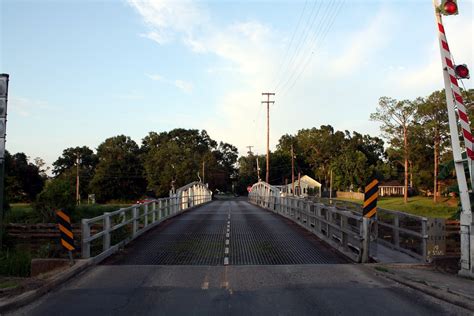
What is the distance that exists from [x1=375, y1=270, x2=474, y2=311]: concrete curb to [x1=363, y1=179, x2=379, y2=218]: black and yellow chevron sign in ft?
6.10

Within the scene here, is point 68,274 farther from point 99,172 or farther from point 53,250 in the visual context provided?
point 99,172

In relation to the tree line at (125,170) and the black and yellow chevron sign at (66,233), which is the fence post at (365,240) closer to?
the black and yellow chevron sign at (66,233)

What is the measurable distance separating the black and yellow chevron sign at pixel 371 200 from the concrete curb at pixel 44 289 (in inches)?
243

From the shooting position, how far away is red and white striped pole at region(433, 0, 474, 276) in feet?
28.4

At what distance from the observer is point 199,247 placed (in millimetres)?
12414

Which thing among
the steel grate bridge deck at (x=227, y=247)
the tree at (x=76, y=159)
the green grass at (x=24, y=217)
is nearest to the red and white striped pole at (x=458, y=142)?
the steel grate bridge deck at (x=227, y=247)

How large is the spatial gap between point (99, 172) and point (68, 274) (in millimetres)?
92599

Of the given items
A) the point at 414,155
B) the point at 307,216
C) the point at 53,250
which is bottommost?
the point at 53,250

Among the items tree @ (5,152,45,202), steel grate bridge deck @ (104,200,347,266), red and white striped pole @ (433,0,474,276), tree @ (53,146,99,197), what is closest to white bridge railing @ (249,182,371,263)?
steel grate bridge deck @ (104,200,347,266)

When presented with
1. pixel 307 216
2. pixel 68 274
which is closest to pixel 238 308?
pixel 68 274

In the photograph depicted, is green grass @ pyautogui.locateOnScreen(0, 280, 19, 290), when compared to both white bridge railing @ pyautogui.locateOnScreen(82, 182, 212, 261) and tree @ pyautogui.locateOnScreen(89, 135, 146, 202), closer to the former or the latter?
white bridge railing @ pyautogui.locateOnScreen(82, 182, 212, 261)

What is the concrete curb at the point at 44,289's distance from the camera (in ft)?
21.4

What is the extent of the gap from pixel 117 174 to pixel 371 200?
95256 millimetres

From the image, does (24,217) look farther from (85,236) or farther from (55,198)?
(85,236)
